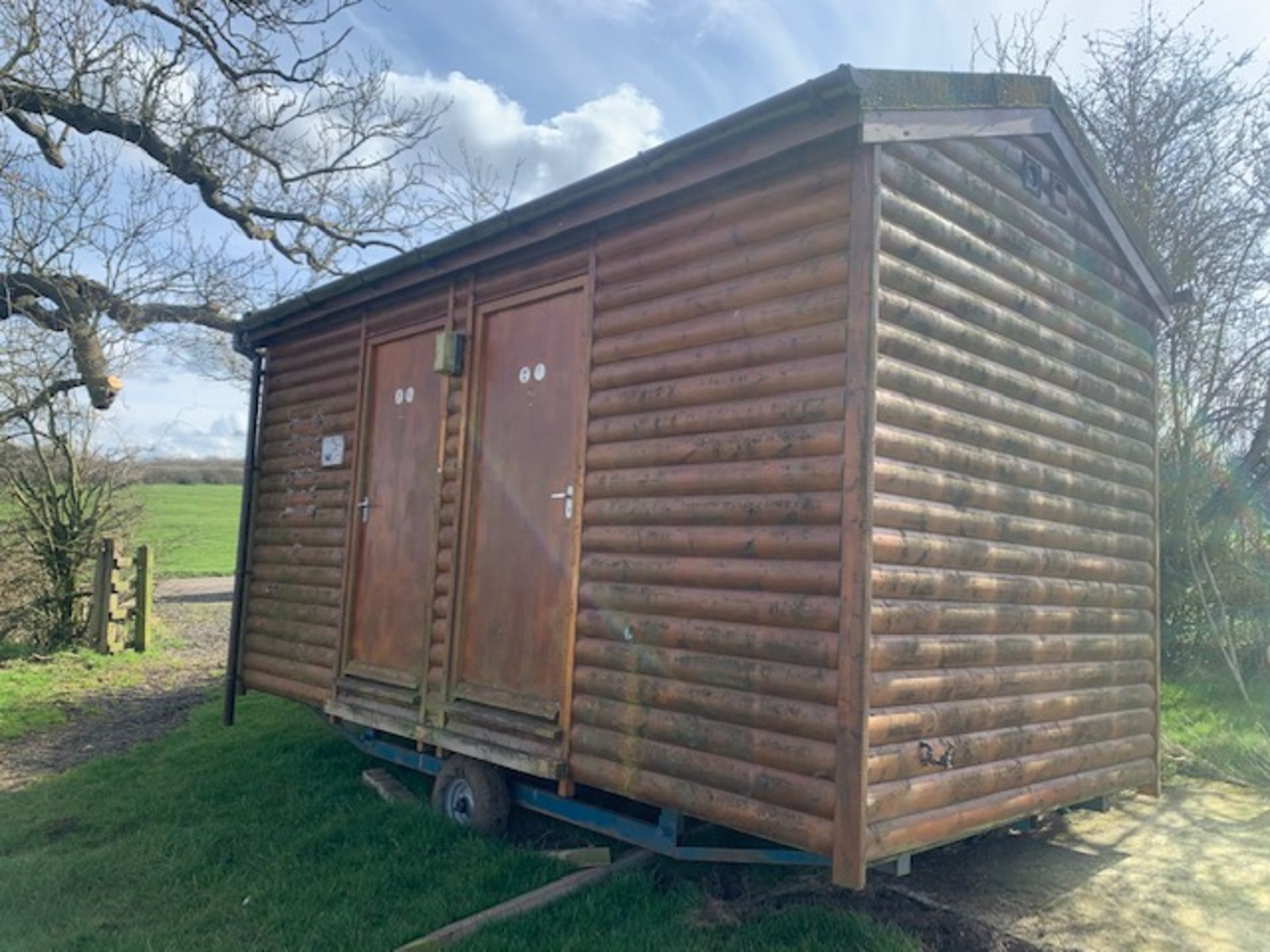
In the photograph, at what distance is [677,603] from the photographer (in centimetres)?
408

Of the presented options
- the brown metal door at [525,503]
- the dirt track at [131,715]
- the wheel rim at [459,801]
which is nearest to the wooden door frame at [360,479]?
the brown metal door at [525,503]

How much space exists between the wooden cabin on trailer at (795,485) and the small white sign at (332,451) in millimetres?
636

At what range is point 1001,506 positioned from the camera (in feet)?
14.0

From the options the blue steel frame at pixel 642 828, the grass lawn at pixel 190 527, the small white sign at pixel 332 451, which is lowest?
the blue steel frame at pixel 642 828

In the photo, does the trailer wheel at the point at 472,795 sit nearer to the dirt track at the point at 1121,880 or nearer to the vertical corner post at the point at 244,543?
the dirt track at the point at 1121,880

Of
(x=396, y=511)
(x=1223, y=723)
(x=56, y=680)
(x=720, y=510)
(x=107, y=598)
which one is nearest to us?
(x=720, y=510)

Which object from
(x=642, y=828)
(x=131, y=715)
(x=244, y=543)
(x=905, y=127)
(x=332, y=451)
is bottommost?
(x=131, y=715)

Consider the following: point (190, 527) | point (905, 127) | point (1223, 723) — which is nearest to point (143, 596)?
point (190, 527)

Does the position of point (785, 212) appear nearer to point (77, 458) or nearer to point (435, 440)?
point (435, 440)

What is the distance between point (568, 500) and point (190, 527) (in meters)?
14.5

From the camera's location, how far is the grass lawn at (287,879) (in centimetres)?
386

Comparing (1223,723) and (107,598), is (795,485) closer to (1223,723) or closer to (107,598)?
(1223,723)

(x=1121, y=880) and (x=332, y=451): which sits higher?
(x=332, y=451)

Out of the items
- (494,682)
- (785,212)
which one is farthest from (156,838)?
(785,212)
